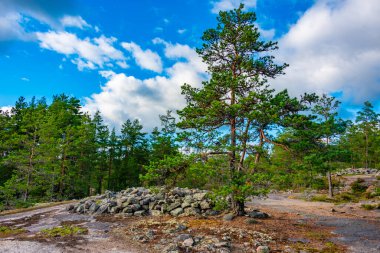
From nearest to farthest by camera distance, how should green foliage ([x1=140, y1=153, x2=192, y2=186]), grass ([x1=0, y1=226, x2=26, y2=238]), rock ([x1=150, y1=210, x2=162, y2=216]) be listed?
green foliage ([x1=140, y1=153, x2=192, y2=186]) → grass ([x1=0, y1=226, x2=26, y2=238]) → rock ([x1=150, y1=210, x2=162, y2=216])

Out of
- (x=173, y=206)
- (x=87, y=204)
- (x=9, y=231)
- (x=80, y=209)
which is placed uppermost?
(x=173, y=206)

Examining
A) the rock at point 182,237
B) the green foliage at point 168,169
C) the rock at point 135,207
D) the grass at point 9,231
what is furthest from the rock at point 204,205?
the grass at point 9,231

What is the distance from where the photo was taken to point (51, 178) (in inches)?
1044

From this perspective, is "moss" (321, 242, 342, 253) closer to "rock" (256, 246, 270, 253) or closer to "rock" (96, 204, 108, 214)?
"rock" (256, 246, 270, 253)

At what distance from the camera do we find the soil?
9.71 m

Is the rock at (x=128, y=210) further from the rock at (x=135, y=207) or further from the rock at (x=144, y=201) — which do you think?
the rock at (x=144, y=201)

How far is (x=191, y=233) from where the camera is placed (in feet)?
37.4

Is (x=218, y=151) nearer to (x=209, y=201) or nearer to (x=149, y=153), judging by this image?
(x=209, y=201)

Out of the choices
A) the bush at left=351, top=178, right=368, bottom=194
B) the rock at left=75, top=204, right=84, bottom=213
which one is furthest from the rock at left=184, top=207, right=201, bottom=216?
the bush at left=351, top=178, right=368, bottom=194

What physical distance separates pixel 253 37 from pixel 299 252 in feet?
34.8

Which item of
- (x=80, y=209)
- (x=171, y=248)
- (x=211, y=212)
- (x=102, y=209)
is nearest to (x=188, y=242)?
(x=171, y=248)

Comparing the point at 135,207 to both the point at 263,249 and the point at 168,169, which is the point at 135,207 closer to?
the point at 168,169

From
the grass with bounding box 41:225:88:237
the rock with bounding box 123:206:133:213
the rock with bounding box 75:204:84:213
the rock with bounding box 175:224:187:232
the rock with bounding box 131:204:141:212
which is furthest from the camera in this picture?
the rock with bounding box 75:204:84:213

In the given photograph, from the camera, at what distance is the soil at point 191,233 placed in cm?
971
